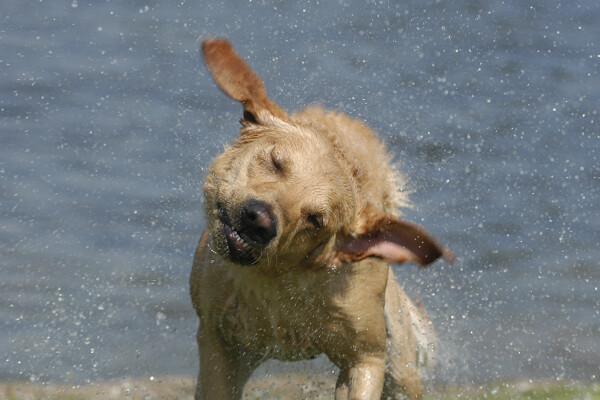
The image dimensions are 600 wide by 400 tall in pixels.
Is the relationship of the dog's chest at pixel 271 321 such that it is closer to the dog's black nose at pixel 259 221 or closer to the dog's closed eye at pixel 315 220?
the dog's closed eye at pixel 315 220

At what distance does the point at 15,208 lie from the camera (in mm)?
7703

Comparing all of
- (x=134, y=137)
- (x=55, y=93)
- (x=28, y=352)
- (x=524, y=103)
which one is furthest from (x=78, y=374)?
(x=524, y=103)

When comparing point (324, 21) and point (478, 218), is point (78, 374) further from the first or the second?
point (324, 21)

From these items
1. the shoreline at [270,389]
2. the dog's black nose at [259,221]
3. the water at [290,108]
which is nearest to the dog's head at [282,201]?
the dog's black nose at [259,221]

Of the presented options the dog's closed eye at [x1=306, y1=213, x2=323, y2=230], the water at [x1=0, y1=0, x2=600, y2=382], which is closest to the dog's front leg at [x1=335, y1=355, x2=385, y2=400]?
the dog's closed eye at [x1=306, y1=213, x2=323, y2=230]

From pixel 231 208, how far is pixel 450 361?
3.52 meters

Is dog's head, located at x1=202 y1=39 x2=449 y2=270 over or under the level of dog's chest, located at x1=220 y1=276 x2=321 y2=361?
over

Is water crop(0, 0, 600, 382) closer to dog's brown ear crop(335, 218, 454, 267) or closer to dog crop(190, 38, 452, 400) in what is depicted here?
dog crop(190, 38, 452, 400)

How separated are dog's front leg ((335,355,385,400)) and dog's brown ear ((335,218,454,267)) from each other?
2.17 feet

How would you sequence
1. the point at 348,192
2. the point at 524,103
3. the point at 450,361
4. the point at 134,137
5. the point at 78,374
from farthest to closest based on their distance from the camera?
1. the point at 524,103
2. the point at 134,137
3. the point at 450,361
4. the point at 78,374
5. the point at 348,192

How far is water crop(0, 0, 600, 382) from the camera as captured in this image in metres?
7.30

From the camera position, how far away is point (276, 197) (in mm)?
4066

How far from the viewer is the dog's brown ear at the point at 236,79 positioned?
436 cm

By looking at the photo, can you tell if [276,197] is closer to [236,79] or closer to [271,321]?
[236,79]
